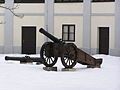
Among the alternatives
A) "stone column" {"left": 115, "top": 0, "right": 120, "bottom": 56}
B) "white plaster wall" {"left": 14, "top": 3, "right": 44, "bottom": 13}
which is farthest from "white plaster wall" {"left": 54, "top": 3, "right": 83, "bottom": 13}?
"stone column" {"left": 115, "top": 0, "right": 120, "bottom": 56}

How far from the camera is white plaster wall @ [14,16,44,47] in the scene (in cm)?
3275

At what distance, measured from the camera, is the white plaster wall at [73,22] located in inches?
1257

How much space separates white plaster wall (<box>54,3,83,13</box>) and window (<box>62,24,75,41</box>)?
1.16 metres

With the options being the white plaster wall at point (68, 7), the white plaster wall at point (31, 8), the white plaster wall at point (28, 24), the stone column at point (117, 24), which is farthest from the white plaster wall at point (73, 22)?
the stone column at point (117, 24)

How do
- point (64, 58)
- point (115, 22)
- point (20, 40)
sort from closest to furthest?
1. point (64, 58)
2. point (115, 22)
3. point (20, 40)

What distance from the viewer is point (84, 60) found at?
19.0 m

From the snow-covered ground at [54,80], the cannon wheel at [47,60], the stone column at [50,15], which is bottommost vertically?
the snow-covered ground at [54,80]

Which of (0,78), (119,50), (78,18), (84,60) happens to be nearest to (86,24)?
(78,18)

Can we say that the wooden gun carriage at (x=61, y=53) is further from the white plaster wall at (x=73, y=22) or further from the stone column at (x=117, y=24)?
the white plaster wall at (x=73, y=22)

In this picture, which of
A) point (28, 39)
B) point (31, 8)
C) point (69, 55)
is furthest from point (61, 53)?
point (28, 39)

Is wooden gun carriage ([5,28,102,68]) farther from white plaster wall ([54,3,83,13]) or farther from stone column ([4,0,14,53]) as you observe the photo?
stone column ([4,0,14,53])

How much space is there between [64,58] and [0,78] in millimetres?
4401

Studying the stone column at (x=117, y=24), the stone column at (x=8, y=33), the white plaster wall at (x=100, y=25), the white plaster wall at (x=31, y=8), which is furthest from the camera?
the stone column at (x=8, y=33)

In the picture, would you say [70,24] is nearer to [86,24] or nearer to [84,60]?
[86,24]
